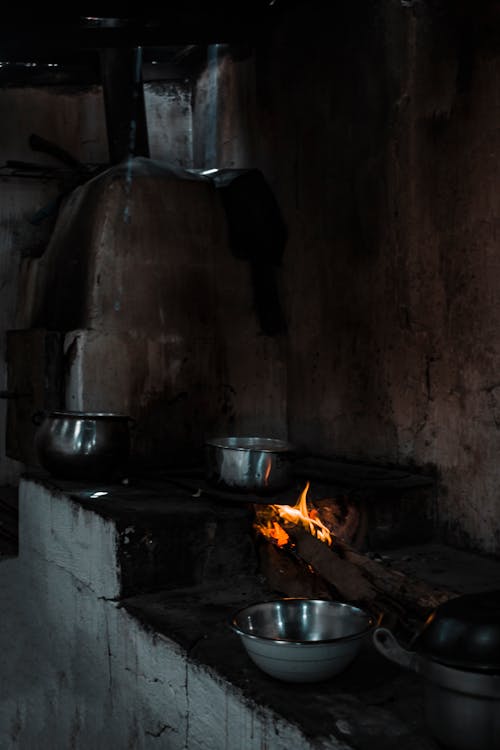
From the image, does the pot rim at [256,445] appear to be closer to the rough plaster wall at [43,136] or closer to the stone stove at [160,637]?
the stone stove at [160,637]

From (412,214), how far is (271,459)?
167cm

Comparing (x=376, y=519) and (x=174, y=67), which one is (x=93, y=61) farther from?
(x=376, y=519)

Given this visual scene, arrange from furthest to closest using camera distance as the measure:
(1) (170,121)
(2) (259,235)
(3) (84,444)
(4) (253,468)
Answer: (1) (170,121)
(2) (259,235)
(3) (84,444)
(4) (253,468)

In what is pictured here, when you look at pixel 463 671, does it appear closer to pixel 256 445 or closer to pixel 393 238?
pixel 256 445

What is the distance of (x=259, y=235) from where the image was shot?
575 centimetres

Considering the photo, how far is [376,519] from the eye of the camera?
433 cm

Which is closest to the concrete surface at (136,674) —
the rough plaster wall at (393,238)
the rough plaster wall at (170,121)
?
the rough plaster wall at (393,238)

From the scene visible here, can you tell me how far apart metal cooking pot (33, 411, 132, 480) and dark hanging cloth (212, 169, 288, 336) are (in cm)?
166

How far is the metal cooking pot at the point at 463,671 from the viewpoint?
200 centimetres

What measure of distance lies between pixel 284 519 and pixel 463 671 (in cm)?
199

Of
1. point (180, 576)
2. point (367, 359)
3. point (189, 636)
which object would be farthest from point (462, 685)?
point (367, 359)

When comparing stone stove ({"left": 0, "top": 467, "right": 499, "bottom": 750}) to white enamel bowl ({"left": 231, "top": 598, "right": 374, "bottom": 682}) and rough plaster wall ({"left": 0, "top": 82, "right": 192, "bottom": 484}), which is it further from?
rough plaster wall ({"left": 0, "top": 82, "right": 192, "bottom": 484})

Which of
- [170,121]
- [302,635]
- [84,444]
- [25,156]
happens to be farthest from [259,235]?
[302,635]

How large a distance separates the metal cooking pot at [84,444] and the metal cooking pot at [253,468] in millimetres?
679
